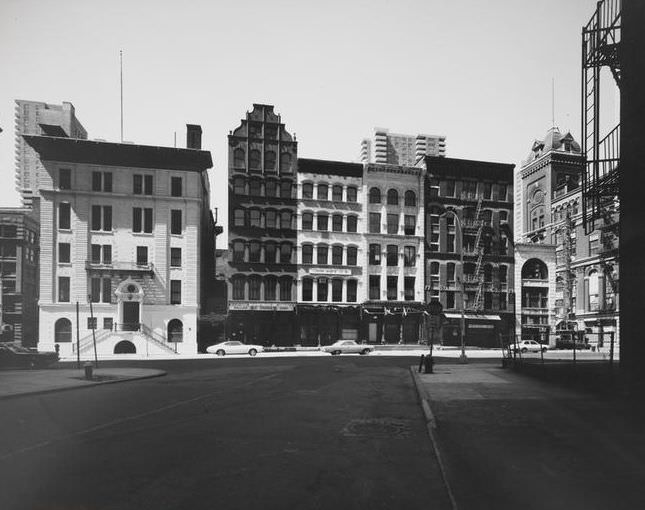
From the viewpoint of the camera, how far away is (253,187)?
55.7m

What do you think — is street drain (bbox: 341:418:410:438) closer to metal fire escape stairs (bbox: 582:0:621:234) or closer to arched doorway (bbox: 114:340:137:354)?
metal fire escape stairs (bbox: 582:0:621:234)

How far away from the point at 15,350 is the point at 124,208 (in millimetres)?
19571

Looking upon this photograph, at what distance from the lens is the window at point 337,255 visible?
57.1 meters

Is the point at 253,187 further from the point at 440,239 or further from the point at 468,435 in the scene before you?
the point at 468,435

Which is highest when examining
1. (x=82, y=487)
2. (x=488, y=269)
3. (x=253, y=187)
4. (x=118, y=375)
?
(x=253, y=187)

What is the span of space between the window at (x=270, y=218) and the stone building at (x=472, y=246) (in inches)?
631

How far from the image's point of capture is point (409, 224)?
59656mm

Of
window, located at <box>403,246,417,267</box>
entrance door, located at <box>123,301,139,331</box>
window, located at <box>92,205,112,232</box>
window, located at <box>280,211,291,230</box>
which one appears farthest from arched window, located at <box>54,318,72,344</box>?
window, located at <box>403,246,417,267</box>

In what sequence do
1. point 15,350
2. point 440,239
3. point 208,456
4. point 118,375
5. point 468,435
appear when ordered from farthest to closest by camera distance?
point 440,239 < point 15,350 < point 118,375 < point 468,435 < point 208,456

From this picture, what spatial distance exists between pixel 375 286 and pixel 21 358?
3520cm

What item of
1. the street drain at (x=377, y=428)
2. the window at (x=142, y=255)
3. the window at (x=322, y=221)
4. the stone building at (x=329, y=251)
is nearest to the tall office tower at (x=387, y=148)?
the stone building at (x=329, y=251)

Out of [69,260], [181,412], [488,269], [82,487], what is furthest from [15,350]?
[488,269]

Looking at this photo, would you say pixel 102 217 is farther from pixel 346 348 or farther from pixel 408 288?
pixel 408 288

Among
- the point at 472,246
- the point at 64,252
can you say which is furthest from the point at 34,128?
the point at 472,246
